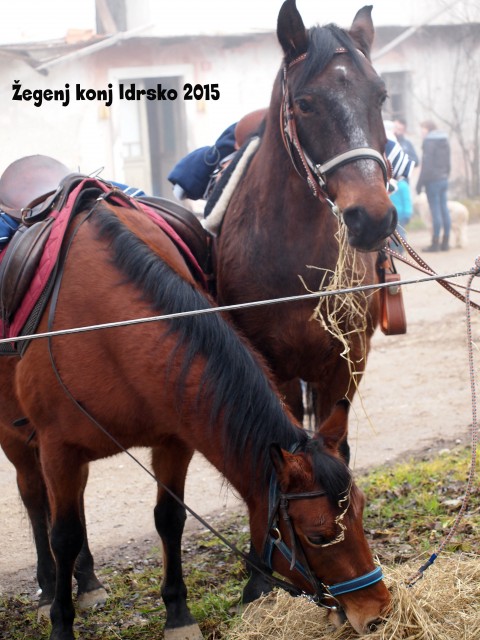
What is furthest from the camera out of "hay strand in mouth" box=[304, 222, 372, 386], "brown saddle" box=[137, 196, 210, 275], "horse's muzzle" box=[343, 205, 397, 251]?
"brown saddle" box=[137, 196, 210, 275]

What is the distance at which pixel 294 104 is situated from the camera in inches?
133

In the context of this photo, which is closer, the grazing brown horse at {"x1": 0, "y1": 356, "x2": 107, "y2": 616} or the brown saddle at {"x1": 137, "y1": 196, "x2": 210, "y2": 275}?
the grazing brown horse at {"x1": 0, "y1": 356, "x2": 107, "y2": 616}

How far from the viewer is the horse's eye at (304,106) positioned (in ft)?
10.9

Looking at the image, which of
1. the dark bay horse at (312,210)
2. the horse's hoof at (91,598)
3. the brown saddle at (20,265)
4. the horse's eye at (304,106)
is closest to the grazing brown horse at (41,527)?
the horse's hoof at (91,598)

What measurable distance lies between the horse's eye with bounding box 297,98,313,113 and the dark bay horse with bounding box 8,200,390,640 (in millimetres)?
755

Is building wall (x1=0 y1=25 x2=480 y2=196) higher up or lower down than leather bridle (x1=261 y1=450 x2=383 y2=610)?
higher up

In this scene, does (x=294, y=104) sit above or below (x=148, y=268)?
above

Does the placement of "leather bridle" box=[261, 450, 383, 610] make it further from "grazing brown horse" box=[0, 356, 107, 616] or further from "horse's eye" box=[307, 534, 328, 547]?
"grazing brown horse" box=[0, 356, 107, 616]

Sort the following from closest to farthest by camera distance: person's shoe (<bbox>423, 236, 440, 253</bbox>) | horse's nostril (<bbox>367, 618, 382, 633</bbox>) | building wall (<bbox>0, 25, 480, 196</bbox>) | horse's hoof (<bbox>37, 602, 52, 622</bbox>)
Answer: horse's nostril (<bbox>367, 618, 382, 633</bbox>)
horse's hoof (<bbox>37, 602, 52, 622</bbox>)
building wall (<bbox>0, 25, 480, 196</bbox>)
person's shoe (<bbox>423, 236, 440, 253</bbox>)

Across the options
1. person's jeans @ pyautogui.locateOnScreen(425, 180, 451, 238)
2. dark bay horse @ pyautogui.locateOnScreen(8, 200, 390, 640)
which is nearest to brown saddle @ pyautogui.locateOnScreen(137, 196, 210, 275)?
dark bay horse @ pyautogui.locateOnScreen(8, 200, 390, 640)

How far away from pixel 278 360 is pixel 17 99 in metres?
9.92

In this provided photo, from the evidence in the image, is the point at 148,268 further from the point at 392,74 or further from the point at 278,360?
the point at 392,74

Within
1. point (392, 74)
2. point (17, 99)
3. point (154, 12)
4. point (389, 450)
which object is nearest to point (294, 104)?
point (389, 450)

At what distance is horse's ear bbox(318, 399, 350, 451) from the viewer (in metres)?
2.60
